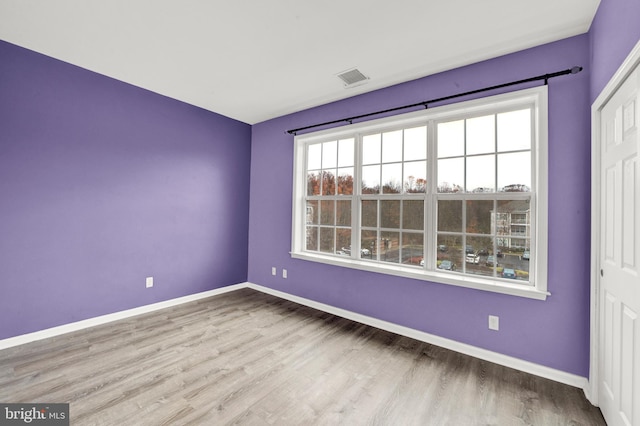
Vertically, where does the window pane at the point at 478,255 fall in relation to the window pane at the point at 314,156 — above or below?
below

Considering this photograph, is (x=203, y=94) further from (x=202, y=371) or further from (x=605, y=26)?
(x=605, y=26)

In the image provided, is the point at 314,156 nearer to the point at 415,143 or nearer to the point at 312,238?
the point at 312,238

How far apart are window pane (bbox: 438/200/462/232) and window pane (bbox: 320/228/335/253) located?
1447 millimetres

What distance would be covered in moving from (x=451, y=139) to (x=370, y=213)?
3.91ft

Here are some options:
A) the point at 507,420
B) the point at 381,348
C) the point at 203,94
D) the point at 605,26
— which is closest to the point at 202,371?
the point at 381,348

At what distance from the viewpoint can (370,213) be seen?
3.29 metres

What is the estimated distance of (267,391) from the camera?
192 centimetres

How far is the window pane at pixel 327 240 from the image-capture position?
12.1ft

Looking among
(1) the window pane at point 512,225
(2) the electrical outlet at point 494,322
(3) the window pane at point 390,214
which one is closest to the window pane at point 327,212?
(3) the window pane at point 390,214

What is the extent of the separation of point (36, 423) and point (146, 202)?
2.28 metres

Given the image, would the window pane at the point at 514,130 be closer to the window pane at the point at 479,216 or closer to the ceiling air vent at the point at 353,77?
the window pane at the point at 479,216

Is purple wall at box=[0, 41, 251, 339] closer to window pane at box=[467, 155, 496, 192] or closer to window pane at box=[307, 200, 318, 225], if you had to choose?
window pane at box=[307, 200, 318, 225]

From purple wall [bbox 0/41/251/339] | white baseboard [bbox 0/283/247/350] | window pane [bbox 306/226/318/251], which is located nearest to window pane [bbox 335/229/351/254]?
window pane [bbox 306/226/318/251]

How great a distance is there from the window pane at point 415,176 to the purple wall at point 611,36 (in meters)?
1.34
